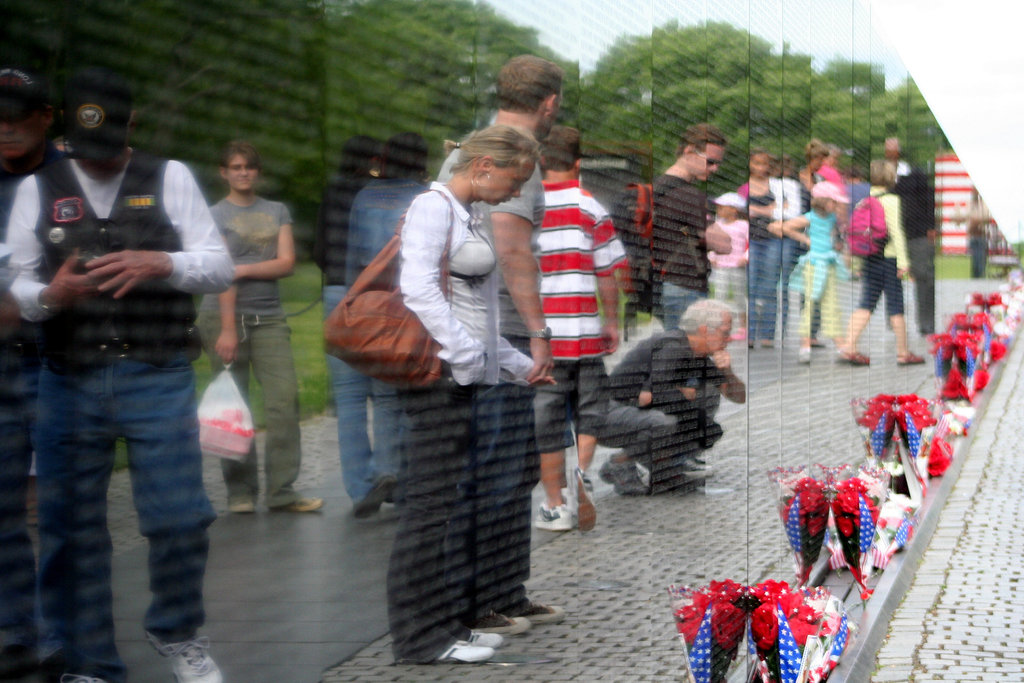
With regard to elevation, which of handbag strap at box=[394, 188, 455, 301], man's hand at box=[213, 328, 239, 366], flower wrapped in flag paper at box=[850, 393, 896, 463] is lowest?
flower wrapped in flag paper at box=[850, 393, 896, 463]

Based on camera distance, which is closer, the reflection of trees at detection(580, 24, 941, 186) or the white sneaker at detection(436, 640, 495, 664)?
the white sneaker at detection(436, 640, 495, 664)

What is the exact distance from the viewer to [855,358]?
7.26 metres

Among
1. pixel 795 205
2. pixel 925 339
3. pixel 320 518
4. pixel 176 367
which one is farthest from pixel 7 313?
pixel 925 339

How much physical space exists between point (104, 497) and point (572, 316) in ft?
4.67

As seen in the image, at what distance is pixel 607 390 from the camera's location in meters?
3.11

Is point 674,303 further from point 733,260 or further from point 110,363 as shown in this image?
point 110,363

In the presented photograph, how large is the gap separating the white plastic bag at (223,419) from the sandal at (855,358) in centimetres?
553

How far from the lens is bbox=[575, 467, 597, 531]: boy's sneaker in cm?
282

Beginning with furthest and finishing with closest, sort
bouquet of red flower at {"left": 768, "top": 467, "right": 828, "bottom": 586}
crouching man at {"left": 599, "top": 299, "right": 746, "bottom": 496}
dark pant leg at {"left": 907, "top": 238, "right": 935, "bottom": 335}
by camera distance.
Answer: dark pant leg at {"left": 907, "top": 238, "right": 935, "bottom": 335} → bouquet of red flower at {"left": 768, "top": 467, "right": 828, "bottom": 586} → crouching man at {"left": 599, "top": 299, "right": 746, "bottom": 496}

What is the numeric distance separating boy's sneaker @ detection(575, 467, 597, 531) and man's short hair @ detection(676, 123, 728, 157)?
3.55 feet

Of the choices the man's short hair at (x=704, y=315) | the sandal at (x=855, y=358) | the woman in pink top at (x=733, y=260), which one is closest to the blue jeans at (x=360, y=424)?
the man's short hair at (x=704, y=315)

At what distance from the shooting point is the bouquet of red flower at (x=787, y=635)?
12.0 feet

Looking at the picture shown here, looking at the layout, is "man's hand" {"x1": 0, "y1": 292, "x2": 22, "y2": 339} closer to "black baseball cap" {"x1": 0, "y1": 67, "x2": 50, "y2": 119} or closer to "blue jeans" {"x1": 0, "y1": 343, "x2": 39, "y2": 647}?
"blue jeans" {"x1": 0, "y1": 343, "x2": 39, "y2": 647}

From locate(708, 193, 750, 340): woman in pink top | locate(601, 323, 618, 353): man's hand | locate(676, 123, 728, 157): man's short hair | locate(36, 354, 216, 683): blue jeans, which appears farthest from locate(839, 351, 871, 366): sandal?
locate(36, 354, 216, 683): blue jeans
